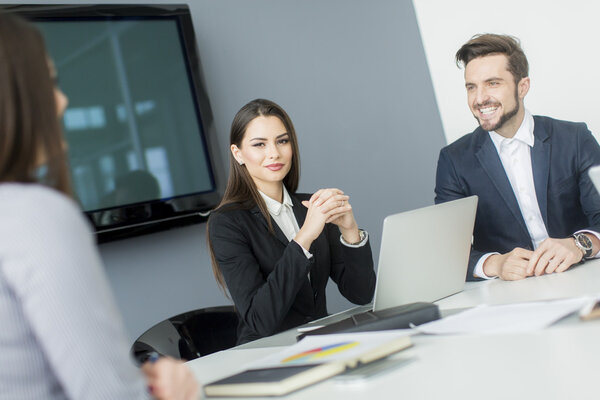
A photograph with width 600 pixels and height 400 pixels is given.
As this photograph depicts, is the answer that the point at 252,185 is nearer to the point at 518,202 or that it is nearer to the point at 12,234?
the point at 518,202

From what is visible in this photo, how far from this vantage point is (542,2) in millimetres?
3828

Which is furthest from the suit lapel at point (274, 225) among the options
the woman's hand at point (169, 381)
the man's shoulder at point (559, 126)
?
the woman's hand at point (169, 381)

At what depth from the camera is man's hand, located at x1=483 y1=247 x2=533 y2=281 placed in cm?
203

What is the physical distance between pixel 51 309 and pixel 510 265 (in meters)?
1.67

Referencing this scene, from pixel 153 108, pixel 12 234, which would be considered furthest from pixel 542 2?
pixel 12 234

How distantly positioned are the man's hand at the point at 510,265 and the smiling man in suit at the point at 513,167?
30cm

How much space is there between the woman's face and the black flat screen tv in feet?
1.87

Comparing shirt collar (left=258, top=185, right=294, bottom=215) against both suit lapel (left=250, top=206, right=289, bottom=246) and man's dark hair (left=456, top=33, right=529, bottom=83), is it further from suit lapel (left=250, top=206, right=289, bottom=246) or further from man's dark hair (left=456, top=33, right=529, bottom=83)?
man's dark hair (left=456, top=33, right=529, bottom=83)

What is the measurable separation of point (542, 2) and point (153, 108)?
2.46 m

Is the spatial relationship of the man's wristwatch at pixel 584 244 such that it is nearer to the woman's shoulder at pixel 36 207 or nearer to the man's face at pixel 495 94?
the man's face at pixel 495 94

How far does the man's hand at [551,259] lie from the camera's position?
6.57 ft

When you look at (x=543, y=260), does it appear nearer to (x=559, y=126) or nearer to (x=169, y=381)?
(x=559, y=126)

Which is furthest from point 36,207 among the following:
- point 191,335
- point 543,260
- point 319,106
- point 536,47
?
point 536,47

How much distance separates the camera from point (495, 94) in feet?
9.11
